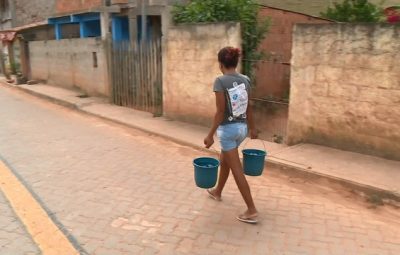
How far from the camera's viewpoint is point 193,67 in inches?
311

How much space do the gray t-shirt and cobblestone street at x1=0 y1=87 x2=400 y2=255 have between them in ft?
3.42

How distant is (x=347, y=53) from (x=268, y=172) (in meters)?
1.93

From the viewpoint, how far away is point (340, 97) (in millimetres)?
5641

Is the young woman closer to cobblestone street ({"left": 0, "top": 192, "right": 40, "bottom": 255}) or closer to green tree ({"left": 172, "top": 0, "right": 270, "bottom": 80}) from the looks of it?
cobblestone street ({"left": 0, "top": 192, "right": 40, "bottom": 255})

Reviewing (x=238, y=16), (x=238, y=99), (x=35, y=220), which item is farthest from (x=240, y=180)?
(x=238, y=16)

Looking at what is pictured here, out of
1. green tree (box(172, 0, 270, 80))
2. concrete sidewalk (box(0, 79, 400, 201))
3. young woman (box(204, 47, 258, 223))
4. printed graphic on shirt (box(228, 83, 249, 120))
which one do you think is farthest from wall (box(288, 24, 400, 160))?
printed graphic on shirt (box(228, 83, 249, 120))

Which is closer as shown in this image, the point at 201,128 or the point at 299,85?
the point at 299,85

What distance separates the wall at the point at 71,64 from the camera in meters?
11.9

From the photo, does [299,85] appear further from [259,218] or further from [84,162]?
[84,162]

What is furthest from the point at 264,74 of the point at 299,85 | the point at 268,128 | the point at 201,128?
the point at 299,85

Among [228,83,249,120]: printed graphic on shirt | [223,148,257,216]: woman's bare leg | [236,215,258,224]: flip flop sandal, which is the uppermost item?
[228,83,249,120]: printed graphic on shirt

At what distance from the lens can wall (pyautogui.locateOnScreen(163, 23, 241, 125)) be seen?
7.29 metres

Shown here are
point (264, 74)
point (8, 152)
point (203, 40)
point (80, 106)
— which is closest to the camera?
point (8, 152)

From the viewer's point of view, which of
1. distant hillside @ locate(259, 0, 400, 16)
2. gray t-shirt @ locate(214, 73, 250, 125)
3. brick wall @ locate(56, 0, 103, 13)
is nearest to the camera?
gray t-shirt @ locate(214, 73, 250, 125)
